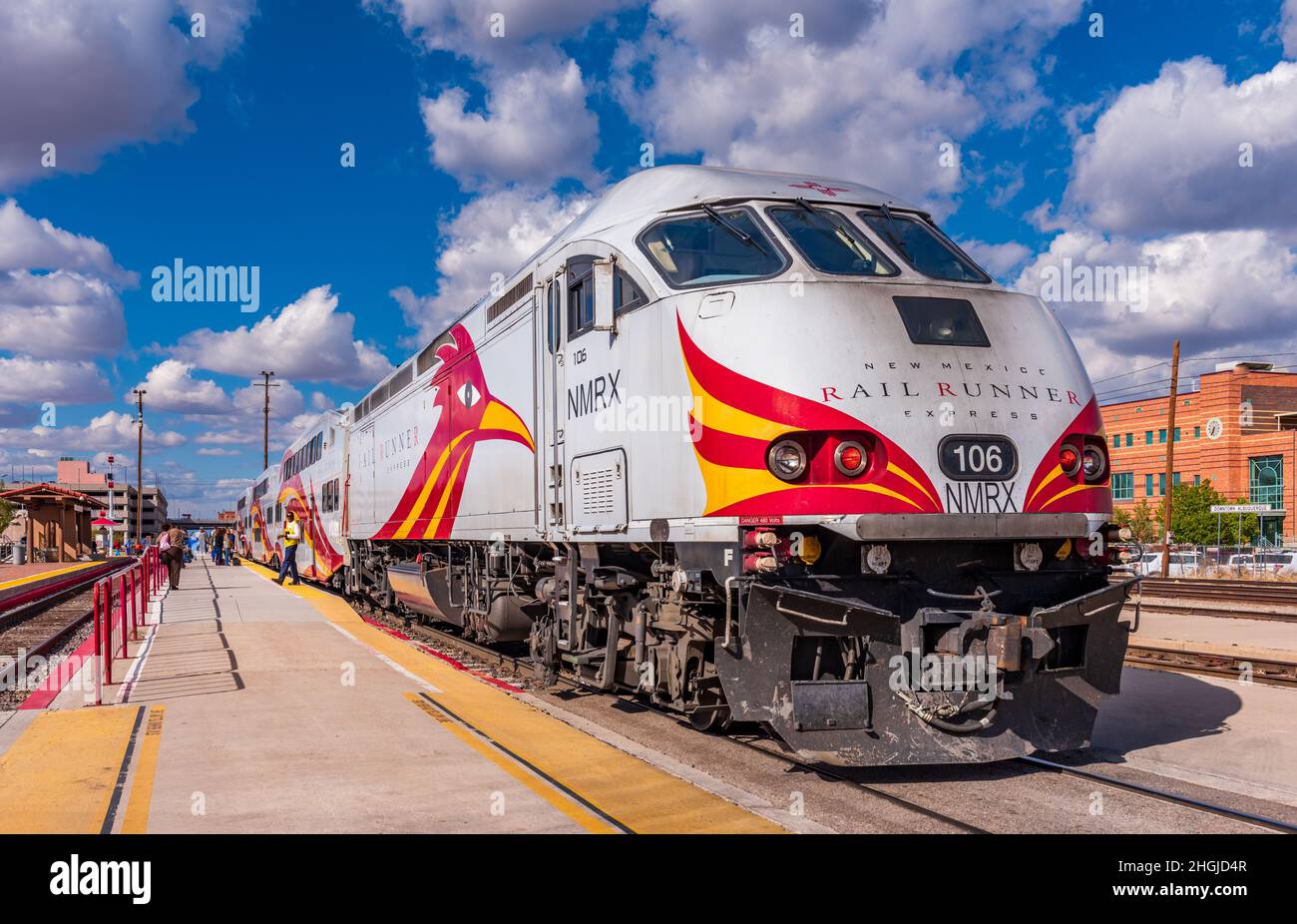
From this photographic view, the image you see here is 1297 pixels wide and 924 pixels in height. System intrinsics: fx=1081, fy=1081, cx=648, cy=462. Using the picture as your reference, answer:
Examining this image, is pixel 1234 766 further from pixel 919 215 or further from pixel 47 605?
pixel 47 605

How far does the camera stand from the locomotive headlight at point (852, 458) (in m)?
6.34

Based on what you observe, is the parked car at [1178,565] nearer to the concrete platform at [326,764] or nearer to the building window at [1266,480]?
the building window at [1266,480]

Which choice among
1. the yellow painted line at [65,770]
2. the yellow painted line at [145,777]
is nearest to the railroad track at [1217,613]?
the yellow painted line at [145,777]

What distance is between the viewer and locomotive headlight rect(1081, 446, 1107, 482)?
702cm

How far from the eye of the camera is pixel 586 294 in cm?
861

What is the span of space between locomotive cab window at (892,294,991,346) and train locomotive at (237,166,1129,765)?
2 cm

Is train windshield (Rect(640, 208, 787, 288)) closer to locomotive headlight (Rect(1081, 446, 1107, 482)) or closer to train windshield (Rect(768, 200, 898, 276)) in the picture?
train windshield (Rect(768, 200, 898, 276))

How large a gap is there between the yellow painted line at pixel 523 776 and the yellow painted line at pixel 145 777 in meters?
2.03

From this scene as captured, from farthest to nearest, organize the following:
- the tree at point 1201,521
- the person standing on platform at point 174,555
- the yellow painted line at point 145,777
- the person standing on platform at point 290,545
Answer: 1. the tree at point 1201,521
2. the person standing on platform at point 290,545
3. the person standing on platform at point 174,555
4. the yellow painted line at point 145,777

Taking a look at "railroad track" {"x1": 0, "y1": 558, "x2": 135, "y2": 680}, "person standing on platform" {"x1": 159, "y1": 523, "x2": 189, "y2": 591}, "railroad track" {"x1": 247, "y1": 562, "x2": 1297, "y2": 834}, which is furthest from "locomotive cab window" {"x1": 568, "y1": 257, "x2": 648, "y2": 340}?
"person standing on platform" {"x1": 159, "y1": 523, "x2": 189, "y2": 591}

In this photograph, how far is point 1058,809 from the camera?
618cm

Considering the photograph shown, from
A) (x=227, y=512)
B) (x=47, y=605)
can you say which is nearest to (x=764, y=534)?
(x=47, y=605)

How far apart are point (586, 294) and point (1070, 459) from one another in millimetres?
3844
